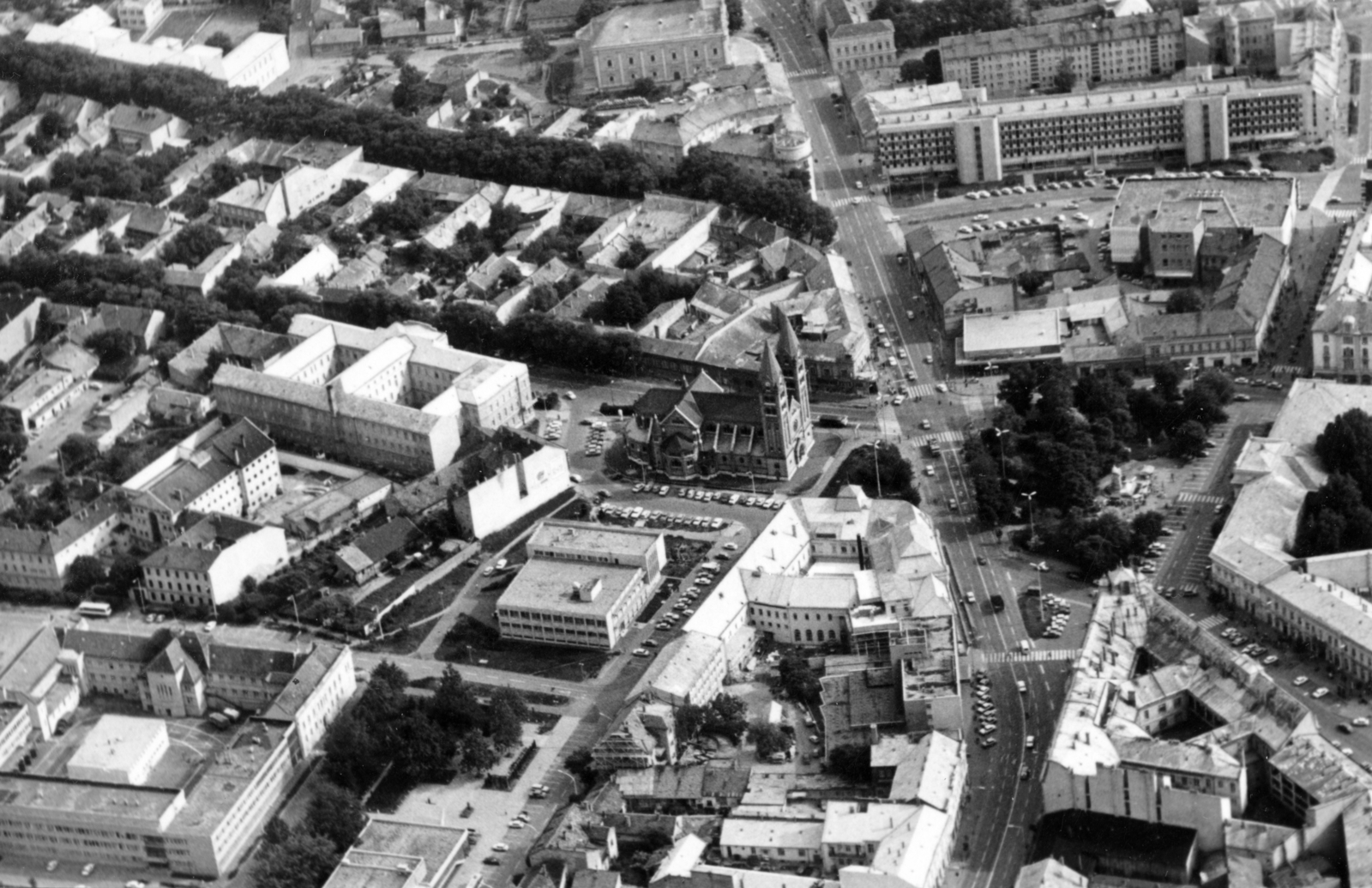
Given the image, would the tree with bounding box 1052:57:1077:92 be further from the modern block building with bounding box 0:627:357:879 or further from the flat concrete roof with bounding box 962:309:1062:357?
the modern block building with bounding box 0:627:357:879

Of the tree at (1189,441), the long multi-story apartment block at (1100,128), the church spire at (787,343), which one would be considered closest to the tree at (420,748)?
the church spire at (787,343)

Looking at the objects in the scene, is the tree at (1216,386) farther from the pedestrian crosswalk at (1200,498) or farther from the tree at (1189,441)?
the pedestrian crosswalk at (1200,498)

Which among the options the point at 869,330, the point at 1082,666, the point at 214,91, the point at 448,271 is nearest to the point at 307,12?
the point at 214,91

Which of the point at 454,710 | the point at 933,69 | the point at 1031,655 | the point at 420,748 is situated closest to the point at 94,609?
the point at 454,710

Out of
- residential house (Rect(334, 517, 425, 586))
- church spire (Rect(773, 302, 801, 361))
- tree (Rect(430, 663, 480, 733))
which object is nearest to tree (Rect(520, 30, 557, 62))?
church spire (Rect(773, 302, 801, 361))

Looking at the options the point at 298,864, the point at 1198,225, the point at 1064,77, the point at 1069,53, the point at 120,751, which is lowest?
the point at 298,864

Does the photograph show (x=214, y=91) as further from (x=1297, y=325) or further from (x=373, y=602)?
(x=1297, y=325)

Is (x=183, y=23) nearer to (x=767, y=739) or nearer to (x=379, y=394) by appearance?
(x=379, y=394)

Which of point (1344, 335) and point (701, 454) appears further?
point (1344, 335)
